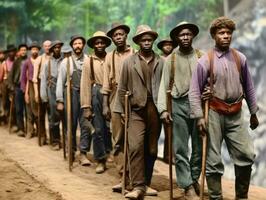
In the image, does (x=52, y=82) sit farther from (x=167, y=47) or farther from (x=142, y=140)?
(x=142, y=140)

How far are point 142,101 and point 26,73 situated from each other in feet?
20.1

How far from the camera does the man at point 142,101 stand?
6289 millimetres

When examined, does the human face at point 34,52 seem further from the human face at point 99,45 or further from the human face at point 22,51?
the human face at point 99,45

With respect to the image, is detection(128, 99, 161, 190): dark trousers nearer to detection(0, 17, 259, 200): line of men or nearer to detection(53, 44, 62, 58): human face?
detection(0, 17, 259, 200): line of men

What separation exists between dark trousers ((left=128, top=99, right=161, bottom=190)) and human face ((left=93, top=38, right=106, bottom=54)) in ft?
6.27

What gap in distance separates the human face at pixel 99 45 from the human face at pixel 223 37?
279 centimetres

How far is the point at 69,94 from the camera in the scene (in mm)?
8430

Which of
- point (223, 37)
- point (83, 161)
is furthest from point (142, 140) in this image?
point (83, 161)

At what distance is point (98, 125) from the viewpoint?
26.7ft

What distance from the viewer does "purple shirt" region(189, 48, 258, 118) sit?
5590 mm

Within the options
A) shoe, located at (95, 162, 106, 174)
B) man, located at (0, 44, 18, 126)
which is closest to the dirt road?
shoe, located at (95, 162, 106, 174)

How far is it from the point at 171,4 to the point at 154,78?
22257 millimetres

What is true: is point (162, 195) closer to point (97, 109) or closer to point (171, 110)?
point (171, 110)

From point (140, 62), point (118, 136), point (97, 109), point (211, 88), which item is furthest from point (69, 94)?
point (211, 88)
